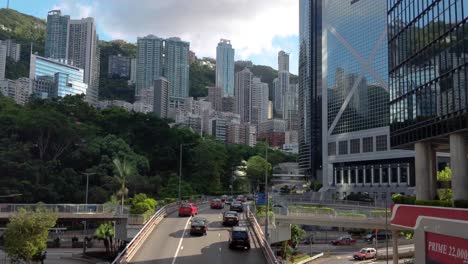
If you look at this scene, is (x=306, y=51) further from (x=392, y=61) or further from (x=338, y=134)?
(x=392, y=61)

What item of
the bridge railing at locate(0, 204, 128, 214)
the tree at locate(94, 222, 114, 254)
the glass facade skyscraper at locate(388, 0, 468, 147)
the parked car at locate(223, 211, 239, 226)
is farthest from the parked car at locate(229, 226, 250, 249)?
the bridge railing at locate(0, 204, 128, 214)

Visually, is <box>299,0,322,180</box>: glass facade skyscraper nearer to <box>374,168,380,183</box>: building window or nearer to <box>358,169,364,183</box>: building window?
<box>358,169,364,183</box>: building window

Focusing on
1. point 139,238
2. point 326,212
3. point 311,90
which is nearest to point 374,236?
point 326,212

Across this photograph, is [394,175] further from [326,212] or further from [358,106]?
[326,212]

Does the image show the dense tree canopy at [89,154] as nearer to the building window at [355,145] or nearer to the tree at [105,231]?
the tree at [105,231]

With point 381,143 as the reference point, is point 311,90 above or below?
above

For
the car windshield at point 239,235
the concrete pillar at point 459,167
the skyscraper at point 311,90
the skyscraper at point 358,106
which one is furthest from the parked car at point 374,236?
the skyscraper at point 311,90

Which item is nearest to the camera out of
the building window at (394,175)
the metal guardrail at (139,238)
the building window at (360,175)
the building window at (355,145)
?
the metal guardrail at (139,238)
